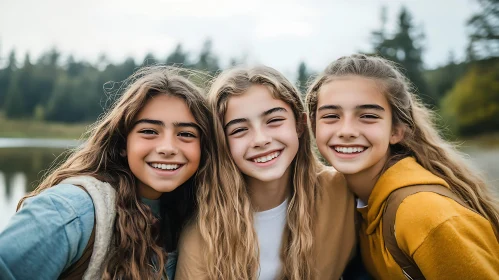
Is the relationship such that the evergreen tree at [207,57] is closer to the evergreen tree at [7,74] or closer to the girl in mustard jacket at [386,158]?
the evergreen tree at [7,74]

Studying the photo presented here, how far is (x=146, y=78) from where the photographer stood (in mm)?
2660

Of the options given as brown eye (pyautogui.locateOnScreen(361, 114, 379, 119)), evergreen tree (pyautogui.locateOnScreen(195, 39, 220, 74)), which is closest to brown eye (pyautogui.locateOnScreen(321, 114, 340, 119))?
brown eye (pyautogui.locateOnScreen(361, 114, 379, 119))

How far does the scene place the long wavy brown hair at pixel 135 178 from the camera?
2.28m

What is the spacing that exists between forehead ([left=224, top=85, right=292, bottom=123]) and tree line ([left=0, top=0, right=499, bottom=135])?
627 mm

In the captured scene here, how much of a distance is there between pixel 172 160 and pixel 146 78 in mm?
614

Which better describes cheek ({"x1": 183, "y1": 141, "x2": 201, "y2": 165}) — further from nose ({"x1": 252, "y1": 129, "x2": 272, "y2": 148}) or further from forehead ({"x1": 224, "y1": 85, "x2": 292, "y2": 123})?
nose ({"x1": 252, "y1": 129, "x2": 272, "y2": 148})

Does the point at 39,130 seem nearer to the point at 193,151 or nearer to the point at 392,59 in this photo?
the point at 392,59

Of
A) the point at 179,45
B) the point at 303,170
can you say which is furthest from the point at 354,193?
the point at 179,45

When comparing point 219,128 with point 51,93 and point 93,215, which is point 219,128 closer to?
point 93,215

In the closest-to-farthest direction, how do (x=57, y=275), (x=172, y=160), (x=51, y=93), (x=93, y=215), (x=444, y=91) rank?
1. (x=57, y=275)
2. (x=93, y=215)
3. (x=172, y=160)
4. (x=444, y=91)
5. (x=51, y=93)

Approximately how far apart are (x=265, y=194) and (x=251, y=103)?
0.67 m

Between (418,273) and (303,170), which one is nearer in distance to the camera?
(418,273)

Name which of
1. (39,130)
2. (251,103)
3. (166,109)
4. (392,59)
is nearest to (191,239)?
(166,109)

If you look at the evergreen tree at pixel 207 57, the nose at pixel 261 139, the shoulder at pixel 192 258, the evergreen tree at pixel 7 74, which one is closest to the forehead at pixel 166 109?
the nose at pixel 261 139
